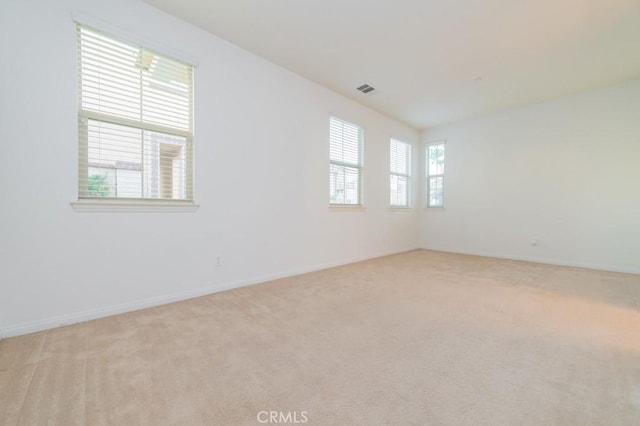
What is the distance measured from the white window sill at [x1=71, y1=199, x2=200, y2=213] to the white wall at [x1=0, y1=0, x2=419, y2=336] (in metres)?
0.06

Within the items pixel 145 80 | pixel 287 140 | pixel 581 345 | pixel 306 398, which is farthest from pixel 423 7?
pixel 306 398

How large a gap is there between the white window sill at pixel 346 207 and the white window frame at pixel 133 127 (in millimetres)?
2182

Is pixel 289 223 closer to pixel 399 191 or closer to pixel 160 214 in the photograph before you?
pixel 160 214

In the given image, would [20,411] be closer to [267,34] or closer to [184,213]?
[184,213]

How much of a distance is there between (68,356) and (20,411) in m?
0.52

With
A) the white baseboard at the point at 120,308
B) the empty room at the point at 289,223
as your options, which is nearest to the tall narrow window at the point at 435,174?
the empty room at the point at 289,223

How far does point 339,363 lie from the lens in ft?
5.24

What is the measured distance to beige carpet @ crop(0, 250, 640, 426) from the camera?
3.96 ft

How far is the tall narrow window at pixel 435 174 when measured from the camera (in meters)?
6.12

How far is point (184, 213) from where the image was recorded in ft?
8.91

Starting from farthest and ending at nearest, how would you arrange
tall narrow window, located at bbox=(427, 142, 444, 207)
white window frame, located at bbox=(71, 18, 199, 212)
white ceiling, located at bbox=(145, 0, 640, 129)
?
tall narrow window, located at bbox=(427, 142, 444, 207) → white ceiling, located at bbox=(145, 0, 640, 129) → white window frame, located at bbox=(71, 18, 199, 212)

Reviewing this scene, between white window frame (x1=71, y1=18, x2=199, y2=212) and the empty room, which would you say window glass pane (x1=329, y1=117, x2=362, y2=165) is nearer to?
the empty room

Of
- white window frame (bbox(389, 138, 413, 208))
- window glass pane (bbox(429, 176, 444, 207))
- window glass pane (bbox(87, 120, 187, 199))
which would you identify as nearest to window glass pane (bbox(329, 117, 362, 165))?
white window frame (bbox(389, 138, 413, 208))

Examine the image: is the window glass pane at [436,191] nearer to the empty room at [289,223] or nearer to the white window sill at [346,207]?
the empty room at [289,223]
